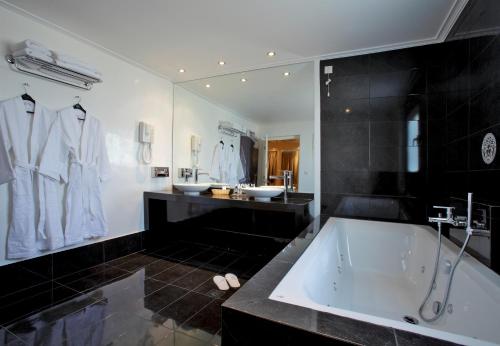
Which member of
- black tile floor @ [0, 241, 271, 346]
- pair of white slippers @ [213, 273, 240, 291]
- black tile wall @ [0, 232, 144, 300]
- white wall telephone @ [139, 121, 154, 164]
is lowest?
black tile floor @ [0, 241, 271, 346]

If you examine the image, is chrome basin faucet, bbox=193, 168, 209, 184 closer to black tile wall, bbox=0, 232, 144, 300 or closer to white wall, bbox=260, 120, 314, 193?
black tile wall, bbox=0, 232, 144, 300

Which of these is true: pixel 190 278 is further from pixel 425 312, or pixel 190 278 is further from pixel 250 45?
pixel 250 45

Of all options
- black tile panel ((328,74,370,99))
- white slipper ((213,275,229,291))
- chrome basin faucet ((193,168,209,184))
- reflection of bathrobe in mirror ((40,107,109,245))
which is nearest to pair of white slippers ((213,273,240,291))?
white slipper ((213,275,229,291))

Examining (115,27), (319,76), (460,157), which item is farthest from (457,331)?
(115,27)

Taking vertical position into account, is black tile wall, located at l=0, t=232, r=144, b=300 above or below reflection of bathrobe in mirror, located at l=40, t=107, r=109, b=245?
below

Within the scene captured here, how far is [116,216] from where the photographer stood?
2770 millimetres

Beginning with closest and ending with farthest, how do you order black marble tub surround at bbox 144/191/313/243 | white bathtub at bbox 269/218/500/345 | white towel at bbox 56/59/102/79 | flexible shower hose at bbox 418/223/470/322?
white bathtub at bbox 269/218/500/345, flexible shower hose at bbox 418/223/470/322, white towel at bbox 56/59/102/79, black marble tub surround at bbox 144/191/313/243

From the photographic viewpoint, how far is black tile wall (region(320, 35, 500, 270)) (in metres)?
2.08

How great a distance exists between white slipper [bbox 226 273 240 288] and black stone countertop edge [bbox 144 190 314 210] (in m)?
0.69

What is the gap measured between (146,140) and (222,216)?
1338 mm

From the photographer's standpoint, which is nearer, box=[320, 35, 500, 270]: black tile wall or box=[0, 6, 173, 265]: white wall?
box=[0, 6, 173, 265]: white wall

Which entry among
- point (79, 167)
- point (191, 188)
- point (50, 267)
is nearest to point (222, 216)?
point (191, 188)

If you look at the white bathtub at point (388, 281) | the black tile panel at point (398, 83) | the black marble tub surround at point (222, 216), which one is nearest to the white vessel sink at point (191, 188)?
the black marble tub surround at point (222, 216)

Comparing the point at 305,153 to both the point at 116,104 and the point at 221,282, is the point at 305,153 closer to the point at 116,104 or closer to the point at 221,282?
the point at 221,282
